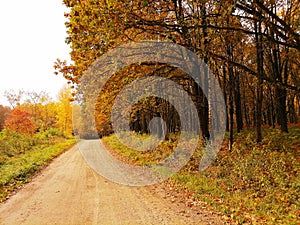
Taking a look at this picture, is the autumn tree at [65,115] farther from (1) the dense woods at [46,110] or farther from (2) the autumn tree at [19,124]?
(2) the autumn tree at [19,124]

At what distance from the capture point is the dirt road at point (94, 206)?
641 cm

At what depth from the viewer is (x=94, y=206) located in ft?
24.5

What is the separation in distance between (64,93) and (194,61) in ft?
157

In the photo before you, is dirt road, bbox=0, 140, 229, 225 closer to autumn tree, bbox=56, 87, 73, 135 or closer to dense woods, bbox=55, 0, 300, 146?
dense woods, bbox=55, 0, 300, 146

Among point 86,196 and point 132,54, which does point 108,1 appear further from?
point 86,196

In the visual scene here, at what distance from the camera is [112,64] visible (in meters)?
10.9

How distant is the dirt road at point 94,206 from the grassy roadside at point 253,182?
0.92 metres

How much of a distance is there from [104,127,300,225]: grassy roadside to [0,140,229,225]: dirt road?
3.01 ft

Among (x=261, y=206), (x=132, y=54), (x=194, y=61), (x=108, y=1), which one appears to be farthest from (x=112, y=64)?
(x=261, y=206)

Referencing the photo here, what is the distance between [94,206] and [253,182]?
17.3ft

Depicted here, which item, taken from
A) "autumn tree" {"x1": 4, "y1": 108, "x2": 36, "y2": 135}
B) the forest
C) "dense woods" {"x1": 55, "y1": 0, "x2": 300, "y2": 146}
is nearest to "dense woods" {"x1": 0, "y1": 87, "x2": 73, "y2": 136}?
the forest

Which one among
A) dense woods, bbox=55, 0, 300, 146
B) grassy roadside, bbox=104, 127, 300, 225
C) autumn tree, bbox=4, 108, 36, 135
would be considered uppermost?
dense woods, bbox=55, 0, 300, 146

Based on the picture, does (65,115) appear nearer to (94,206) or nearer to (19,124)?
(19,124)

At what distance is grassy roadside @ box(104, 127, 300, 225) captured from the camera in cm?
652
